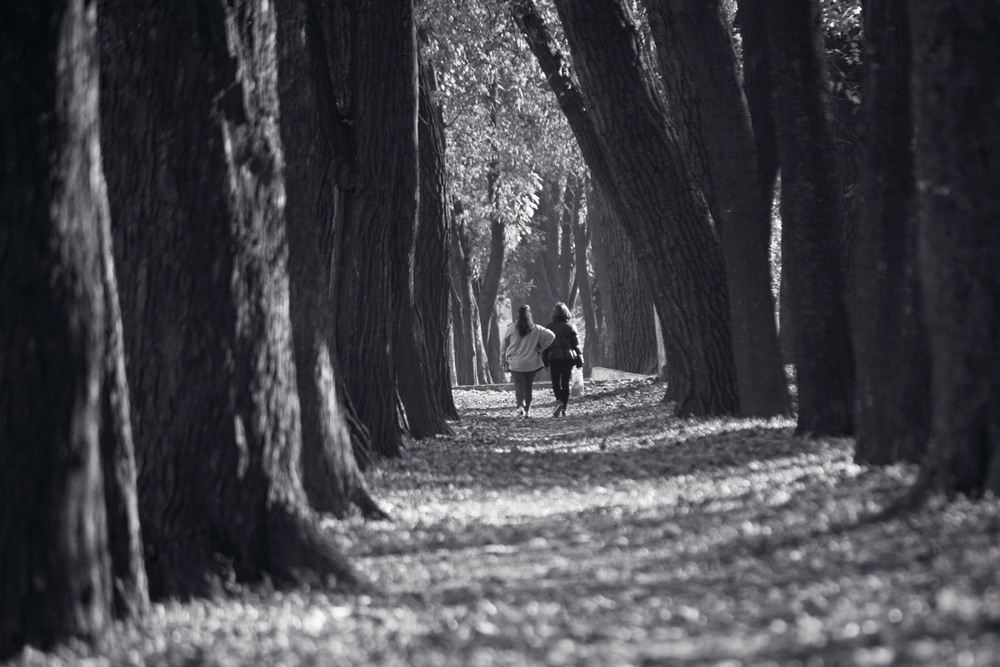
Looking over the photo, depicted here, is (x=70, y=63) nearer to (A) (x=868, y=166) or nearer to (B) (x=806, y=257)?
(A) (x=868, y=166)

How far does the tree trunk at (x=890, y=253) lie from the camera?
8.85m

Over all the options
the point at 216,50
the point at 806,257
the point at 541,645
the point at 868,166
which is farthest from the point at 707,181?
the point at 541,645

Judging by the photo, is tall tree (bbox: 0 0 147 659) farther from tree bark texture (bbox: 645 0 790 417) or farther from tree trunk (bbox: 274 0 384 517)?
tree bark texture (bbox: 645 0 790 417)

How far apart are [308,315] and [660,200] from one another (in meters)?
7.42

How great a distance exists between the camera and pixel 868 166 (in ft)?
30.1

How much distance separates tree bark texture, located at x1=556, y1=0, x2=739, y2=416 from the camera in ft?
51.6

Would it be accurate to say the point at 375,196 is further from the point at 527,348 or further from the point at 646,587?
the point at 646,587

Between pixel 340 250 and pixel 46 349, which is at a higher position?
pixel 340 250

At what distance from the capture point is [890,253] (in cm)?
906

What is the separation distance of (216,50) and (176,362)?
5.21ft

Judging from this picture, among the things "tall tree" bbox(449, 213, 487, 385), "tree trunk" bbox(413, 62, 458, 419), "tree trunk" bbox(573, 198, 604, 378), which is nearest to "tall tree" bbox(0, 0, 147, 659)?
"tree trunk" bbox(413, 62, 458, 419)

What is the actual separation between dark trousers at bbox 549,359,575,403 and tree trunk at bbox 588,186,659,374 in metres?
5.42

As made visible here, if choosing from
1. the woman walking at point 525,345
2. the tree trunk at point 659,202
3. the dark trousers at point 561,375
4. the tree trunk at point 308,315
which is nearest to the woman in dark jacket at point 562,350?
the dark trousers at point 561,375

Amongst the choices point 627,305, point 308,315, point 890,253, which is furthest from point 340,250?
point 627,305
